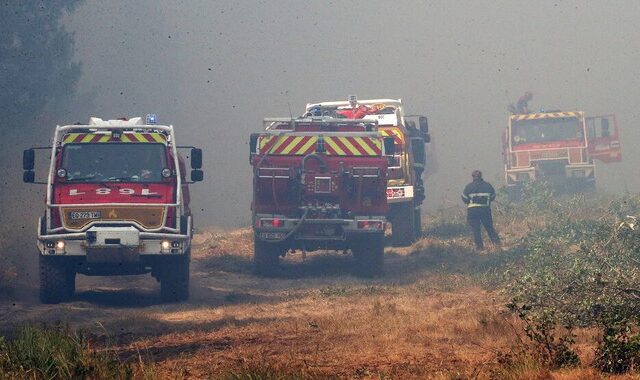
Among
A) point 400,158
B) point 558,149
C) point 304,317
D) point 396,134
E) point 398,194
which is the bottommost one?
point 304,317

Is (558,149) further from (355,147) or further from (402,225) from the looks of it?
(355,147)

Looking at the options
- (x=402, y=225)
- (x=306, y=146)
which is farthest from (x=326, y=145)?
(x=402, y=225)

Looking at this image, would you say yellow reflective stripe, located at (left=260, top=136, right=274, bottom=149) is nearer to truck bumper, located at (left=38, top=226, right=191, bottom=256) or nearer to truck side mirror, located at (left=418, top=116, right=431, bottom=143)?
truck bumper, located at (left=38, top=226, right=191, bottom=256)

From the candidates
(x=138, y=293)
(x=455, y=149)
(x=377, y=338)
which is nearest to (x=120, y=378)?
(x=377, y=338)

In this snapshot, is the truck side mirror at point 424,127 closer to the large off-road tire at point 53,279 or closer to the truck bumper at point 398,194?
the truck bumper at point 398,194

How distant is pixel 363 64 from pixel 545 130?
3322cm

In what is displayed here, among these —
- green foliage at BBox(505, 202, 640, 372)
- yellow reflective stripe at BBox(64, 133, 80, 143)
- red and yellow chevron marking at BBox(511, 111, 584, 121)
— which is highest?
red and yellow chevron marking at BBox(511, 111, 584, 121)

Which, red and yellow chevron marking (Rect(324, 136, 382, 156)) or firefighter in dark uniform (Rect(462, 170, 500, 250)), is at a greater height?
red and yellow chevron marking (Rect(324, 136, 382, 156))

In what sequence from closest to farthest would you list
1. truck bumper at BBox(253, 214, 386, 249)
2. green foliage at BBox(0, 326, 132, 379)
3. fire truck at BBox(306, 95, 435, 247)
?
green foliage at BBox(0, 326, 132, 379) → truck bumper at BBox(253, 214, 386, 249) → fire truck at BBox(306, 95, 435, 247)

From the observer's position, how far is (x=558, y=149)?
25.4 metres

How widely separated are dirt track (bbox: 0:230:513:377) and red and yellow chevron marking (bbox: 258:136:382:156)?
2.10 meters

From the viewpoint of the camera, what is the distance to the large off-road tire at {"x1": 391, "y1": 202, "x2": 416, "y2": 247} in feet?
58.1

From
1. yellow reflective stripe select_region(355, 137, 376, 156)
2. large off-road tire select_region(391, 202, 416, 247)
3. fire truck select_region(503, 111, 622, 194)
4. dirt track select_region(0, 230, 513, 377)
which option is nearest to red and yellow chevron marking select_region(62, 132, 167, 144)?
dirt track select_region(0, 230, 513, 377)

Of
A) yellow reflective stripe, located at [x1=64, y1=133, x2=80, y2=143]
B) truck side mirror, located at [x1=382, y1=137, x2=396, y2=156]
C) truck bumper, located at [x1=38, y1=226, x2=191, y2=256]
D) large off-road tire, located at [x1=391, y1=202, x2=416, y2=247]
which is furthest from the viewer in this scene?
large off-road tire, located at [x1=391, y1=202, x2=416, y2=247]
